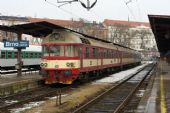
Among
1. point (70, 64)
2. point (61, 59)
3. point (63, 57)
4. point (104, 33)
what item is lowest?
point (70, 64)

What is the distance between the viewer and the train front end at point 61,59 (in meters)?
22.5

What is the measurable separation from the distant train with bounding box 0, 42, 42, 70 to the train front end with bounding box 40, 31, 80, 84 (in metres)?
13.4

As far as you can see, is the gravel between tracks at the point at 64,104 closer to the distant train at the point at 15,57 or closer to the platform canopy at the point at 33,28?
the platform canopy at the point at 33,28

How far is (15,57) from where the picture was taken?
3809 cm

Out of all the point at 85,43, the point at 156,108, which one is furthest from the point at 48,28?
the point at 156,108

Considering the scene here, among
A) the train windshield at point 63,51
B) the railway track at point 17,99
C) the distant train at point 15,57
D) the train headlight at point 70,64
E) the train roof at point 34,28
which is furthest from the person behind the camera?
the distant train at point 15,57

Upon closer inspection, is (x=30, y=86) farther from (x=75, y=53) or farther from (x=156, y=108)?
(x=156, y=108)

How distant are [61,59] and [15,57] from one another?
16.3 m

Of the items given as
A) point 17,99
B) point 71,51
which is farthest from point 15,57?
point 17,99

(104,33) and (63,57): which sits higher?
(104,33)

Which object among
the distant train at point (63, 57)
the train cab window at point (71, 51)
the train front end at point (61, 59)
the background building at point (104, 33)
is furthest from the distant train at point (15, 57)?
the background building at point (104, 33)

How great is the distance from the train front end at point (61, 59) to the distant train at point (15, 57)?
13386mm

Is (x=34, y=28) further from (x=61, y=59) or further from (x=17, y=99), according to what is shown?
(x=17, y=99)

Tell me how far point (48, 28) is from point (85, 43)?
2327 mm
